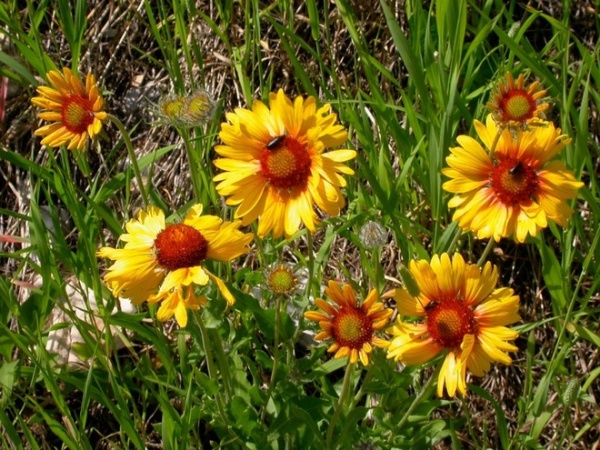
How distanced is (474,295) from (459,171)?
366 millimetres

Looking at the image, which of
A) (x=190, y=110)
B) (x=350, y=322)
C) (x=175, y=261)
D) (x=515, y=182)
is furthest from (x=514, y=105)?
(x=175, y=261)

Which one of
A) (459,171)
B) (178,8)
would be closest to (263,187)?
(459,171)

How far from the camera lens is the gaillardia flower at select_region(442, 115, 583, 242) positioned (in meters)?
2.15

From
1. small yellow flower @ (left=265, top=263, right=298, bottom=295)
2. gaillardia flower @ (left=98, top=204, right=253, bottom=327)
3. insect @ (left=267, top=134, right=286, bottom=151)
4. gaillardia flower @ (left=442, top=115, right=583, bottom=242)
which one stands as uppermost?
insect @ (left=267, top=134, right=286, bottom=151)

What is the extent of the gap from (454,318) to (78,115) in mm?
1225

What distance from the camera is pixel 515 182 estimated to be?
216 centimetres

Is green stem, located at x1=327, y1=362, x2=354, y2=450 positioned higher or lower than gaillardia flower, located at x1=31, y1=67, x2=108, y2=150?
lower

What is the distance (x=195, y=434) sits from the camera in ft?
8.57

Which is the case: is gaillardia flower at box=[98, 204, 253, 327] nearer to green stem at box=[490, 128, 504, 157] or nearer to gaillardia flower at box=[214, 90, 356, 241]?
gaillardia flower at box=[214, 90, 356, 241]

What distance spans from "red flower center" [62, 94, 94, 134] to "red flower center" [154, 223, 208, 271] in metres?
0.53

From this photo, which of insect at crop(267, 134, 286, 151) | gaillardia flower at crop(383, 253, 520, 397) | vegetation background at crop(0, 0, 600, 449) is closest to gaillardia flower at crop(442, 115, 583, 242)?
gaillardia flower at crop(383, 253, 520, 397)

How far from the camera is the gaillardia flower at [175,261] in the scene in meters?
2.00

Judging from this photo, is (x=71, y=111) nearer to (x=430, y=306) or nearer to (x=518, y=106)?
(x=430, y=306)

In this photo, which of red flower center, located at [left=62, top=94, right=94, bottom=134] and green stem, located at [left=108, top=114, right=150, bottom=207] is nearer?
green stem, located at [left=108, top=114, right=150, bottom=207]
